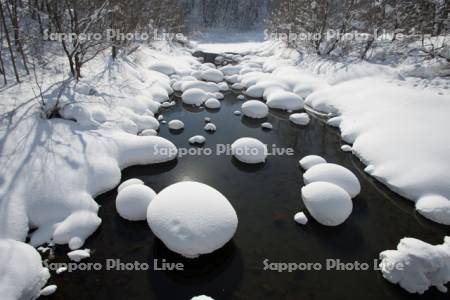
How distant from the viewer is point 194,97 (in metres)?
11.6

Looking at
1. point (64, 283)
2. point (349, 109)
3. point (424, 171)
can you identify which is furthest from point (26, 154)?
point (349, 109)

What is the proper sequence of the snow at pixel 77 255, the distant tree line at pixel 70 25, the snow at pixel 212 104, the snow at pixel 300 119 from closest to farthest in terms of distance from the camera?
the snow at pixel 77 255 < the distant tree line at pixel 70 25 < the snow at pixel 300 119 < the snow at pixel 212 104

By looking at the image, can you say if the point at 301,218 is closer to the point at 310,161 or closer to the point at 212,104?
the point at 310,161

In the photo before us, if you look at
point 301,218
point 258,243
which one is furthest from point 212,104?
point 258,243

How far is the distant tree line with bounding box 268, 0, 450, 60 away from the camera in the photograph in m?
12.7

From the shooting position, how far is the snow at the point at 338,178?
20.9 ft

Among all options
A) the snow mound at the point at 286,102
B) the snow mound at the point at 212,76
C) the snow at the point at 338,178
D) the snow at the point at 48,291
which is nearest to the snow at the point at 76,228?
the snow at the point at 48,291

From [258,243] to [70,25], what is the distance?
11315 millimetres

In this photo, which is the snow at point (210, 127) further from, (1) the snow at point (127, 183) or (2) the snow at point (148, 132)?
(1) the snow at point (127, 183)

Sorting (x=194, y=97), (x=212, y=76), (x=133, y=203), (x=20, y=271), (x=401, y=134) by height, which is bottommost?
(x=20, y=271)

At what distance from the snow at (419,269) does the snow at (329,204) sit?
1.11 metres

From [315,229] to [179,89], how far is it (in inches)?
369

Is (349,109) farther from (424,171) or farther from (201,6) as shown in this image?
(201,6)

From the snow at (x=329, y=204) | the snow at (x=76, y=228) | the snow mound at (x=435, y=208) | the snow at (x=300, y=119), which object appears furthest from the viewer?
the snow at (x=300, y=119)
